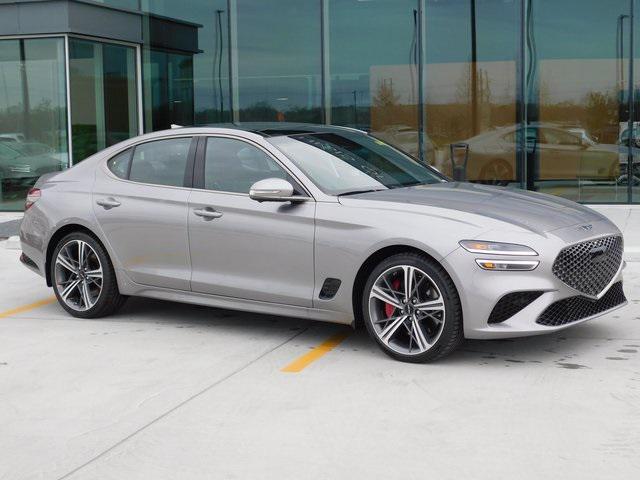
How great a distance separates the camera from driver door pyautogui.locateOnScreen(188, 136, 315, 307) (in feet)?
22.4

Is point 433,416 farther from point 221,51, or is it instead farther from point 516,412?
point 221,51

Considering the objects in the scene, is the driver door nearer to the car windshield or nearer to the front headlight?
the car windshield

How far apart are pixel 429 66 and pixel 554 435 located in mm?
13097

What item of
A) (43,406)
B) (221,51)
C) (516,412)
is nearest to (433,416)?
(516,412)

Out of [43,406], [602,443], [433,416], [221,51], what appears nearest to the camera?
[602,443]

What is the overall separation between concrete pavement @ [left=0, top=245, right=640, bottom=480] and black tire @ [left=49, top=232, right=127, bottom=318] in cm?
26

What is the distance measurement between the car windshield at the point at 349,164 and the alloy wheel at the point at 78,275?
191 centimetres

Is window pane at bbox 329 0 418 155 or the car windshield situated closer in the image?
the car windshield

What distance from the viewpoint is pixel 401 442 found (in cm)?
484

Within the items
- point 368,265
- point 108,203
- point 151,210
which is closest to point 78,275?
point 108,203

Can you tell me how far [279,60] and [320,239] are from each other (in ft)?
39.4

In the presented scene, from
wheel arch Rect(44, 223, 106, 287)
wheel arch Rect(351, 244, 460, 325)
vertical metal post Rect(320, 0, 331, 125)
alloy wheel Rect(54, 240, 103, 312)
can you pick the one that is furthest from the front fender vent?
vertical metal post Rect(320, 0, 331, 125)

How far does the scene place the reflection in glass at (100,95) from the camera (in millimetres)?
17953

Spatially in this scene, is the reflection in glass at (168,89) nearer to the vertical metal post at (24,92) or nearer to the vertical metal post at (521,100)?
the vertical metal post at (24,92)
